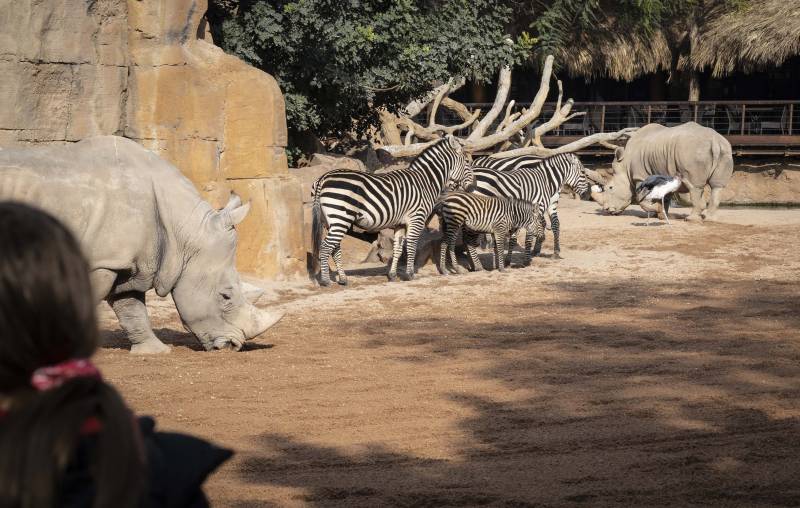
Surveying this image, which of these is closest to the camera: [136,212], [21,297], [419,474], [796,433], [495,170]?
[21,297]

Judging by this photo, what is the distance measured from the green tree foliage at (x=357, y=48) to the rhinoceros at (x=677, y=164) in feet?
15.1

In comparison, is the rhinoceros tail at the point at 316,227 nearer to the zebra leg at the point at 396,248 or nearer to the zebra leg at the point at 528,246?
the zebra leg at the point at 396,248

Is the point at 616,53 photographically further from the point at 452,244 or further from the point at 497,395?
the point at 497,395

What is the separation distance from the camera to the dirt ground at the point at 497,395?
5.11m

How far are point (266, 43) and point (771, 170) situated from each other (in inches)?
634

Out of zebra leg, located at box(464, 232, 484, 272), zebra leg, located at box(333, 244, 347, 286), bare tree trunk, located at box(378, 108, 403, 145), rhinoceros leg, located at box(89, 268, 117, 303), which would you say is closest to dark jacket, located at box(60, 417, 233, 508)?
rhinoceros leg, located at box(89, 268, 117, 303)

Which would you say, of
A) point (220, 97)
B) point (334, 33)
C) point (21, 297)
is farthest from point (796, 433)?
point (334, 33)

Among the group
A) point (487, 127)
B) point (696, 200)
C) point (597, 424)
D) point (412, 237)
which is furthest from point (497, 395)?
point (487, 127)

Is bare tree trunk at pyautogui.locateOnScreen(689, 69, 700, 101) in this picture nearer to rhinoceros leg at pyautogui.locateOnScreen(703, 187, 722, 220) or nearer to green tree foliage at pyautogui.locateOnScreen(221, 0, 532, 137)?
rhinoceros leg at pyautogui.locateOnScreen(703, 187, 722, 220)

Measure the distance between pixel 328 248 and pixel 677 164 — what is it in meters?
10.2

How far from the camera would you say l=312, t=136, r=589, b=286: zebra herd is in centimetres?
1367

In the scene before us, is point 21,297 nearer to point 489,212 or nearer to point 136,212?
point 136,212

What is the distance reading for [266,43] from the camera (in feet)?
50.5

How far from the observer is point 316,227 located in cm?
1432
